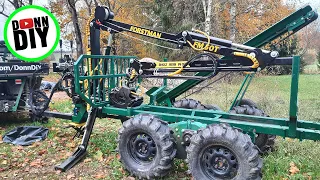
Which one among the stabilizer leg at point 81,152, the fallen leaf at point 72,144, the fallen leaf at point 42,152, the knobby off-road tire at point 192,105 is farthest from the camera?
the knobby off-road tire at point 192,105

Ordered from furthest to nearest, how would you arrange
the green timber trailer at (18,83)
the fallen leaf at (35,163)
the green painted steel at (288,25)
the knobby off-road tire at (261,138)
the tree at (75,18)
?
the tree at (75,18) → the green timber trailer at (18,83) → the knobby off-road tire at (261,138) → the fallen leaf at (35,163) → the green painted steel at (288,25)

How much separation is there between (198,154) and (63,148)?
3124mm

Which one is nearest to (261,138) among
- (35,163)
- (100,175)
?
(100,175)

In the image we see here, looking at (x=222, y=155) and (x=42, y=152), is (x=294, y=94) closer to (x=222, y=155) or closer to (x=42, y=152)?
(x=222, y=155)

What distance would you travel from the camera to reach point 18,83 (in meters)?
7.68

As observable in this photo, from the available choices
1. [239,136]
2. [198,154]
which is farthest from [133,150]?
[239,136]

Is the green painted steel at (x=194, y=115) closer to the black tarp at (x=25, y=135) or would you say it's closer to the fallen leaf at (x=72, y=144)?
the fallen leaf at (x=72, y=144)

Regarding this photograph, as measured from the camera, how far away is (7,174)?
4855 millimetres

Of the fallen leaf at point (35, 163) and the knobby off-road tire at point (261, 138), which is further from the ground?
the knobby off-road tire at point (261, 138)

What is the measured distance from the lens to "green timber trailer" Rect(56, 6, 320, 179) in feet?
13.5

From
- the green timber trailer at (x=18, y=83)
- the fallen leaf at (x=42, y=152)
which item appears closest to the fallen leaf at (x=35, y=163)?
the fallen leaf at (x=42, y=152)

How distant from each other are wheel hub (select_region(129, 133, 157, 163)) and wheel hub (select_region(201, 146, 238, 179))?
84cm

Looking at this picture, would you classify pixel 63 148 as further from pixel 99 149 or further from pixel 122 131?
pixel 122 131

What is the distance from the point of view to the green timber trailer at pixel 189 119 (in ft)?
13.5
